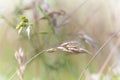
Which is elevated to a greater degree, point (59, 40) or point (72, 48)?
Result: point (72, 48)

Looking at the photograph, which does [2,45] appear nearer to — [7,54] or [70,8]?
[7,54]

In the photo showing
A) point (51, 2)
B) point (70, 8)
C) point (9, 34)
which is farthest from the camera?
point (70, 8)

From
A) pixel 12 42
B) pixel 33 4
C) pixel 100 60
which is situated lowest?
pixel 12 42

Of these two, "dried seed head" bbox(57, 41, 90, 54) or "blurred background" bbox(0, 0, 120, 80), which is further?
"blurred background" bbox(0, 0, 120, 80)

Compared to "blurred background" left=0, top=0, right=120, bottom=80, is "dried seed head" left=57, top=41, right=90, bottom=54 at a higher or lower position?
higher

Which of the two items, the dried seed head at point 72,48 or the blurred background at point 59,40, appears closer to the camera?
the dried seed head at point 72,48

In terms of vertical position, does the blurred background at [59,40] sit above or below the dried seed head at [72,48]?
below

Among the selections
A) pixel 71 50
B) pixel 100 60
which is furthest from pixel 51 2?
pixel 71 50

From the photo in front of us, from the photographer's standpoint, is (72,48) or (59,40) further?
(59,40)
